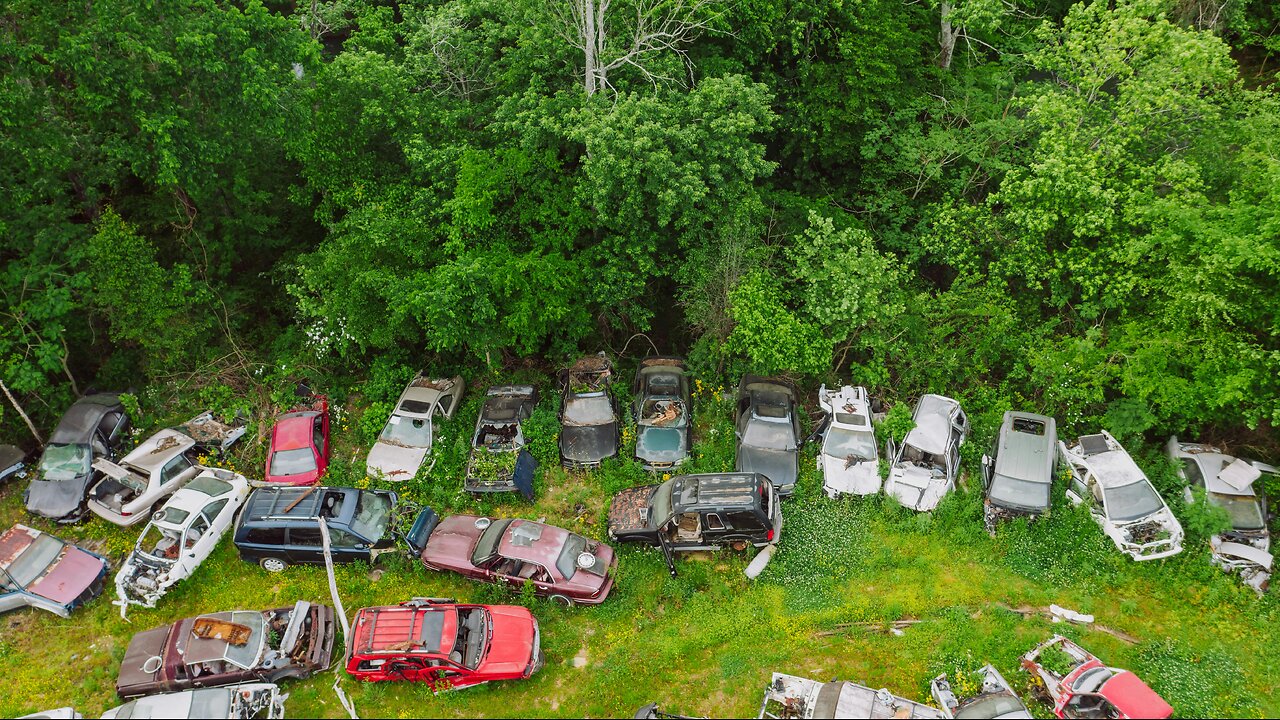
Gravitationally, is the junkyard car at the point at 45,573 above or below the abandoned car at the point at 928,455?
below

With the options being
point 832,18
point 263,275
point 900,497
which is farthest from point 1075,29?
point 263,275

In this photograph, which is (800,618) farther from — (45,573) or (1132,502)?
(45,573)

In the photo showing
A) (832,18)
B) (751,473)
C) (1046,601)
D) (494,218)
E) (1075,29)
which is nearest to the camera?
(1046,601)

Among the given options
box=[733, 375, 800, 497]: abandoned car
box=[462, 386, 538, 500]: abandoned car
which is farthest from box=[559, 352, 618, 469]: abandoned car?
box=[733, 375, 800, 497]: abandoned car

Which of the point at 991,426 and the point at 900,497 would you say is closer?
the point at 900,497

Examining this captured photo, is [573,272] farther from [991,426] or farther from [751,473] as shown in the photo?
[991,426]

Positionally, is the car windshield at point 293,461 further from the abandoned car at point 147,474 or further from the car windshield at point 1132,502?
the car windshield at point 1132,502

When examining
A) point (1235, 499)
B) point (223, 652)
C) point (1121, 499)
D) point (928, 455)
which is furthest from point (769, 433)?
point (223, 652)

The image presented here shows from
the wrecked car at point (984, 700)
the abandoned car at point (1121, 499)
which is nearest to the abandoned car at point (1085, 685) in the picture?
the wrecked car at point (984, 700)

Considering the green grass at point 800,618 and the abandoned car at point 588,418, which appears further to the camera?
the abandoned car at point 588,418
